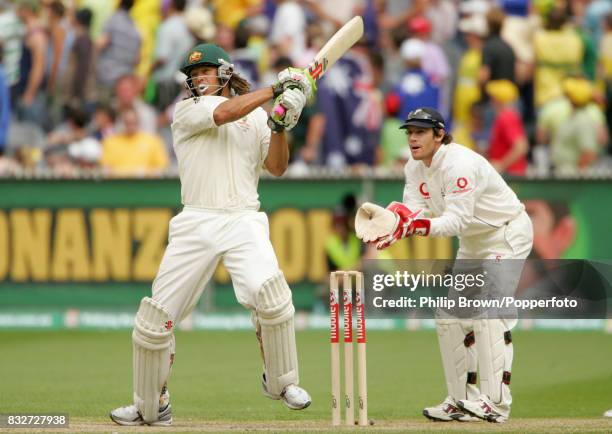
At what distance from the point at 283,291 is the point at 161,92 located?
10.2 m

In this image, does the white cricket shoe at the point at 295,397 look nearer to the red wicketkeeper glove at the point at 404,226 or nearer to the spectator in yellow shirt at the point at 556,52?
the red wicketkeeper glove at the point at 404,226

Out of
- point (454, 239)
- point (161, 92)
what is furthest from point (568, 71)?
point (161, 92)

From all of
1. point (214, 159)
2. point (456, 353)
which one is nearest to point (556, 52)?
point (456, 353)

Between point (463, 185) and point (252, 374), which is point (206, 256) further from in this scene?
point (252, 374)

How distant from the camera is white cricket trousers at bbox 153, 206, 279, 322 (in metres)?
8.94

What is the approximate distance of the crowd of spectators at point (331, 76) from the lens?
58.0 ft

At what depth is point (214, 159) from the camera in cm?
905

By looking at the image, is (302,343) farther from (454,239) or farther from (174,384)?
(174,384)

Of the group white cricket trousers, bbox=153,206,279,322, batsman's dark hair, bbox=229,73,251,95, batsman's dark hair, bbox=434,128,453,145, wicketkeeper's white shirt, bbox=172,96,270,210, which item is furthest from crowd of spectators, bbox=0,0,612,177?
white cricket trousers, bbox=153,206,279,322

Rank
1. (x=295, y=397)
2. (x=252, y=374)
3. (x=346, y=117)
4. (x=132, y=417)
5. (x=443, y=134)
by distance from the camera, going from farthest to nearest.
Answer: (x=346, y=117), (x=252, y=374), (x=443, y=134), (x=132, y=417), (x=295, y=397)

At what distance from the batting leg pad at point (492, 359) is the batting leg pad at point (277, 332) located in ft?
3.94

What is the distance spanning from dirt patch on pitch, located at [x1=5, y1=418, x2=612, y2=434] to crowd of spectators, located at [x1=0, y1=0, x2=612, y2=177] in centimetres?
807

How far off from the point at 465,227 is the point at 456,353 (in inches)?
35.8

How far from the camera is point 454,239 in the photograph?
54.9 ft
